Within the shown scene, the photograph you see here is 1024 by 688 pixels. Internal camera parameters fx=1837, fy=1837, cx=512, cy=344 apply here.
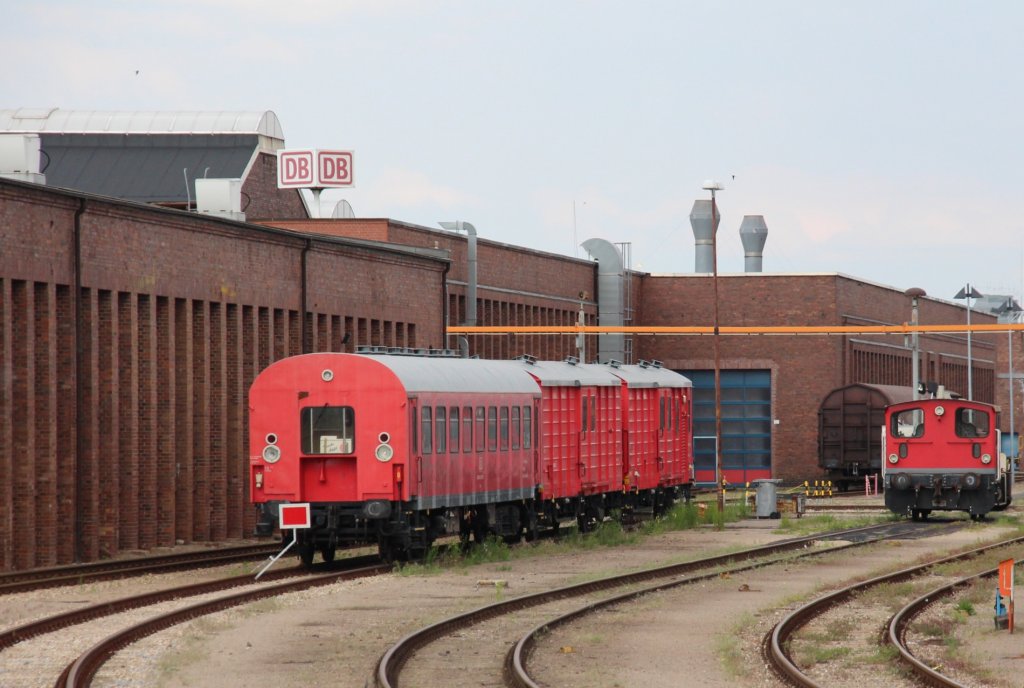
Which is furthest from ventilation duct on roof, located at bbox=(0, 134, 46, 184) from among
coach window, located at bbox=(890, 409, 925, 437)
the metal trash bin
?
coach window, located at bbox=(890, 409, 925, 437)

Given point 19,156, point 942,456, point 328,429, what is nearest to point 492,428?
point 328,429

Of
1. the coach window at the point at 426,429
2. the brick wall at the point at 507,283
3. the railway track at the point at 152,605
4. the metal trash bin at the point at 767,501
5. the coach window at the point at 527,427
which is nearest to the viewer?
the railway track at the point at 152,605

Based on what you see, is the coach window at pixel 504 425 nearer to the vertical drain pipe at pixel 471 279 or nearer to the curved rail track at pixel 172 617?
the curved rail track at pixel 172 617

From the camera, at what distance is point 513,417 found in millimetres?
29578

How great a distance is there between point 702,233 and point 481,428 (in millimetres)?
50616

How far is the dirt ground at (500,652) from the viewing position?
1492 centimetres

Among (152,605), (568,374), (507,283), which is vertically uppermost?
(507,283)

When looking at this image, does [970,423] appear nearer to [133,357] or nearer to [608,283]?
[133,357]

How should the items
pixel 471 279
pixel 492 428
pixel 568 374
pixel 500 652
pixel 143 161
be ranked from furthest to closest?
pixel 143 161
pixel 471 279
pixel 568 374
pixel 492 428
pixel 500 652

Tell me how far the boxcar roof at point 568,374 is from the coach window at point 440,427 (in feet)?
15.2

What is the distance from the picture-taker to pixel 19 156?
30.5m

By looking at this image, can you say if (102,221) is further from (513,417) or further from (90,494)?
(513,417)

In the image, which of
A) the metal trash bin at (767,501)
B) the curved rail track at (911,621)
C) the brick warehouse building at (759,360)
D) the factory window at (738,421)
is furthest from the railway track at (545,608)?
the factory window at (738,421)

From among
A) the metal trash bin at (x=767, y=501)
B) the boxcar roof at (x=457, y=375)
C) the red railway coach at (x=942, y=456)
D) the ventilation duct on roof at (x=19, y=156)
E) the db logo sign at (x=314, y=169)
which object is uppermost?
the db logo sign at (x=314, y=169)
